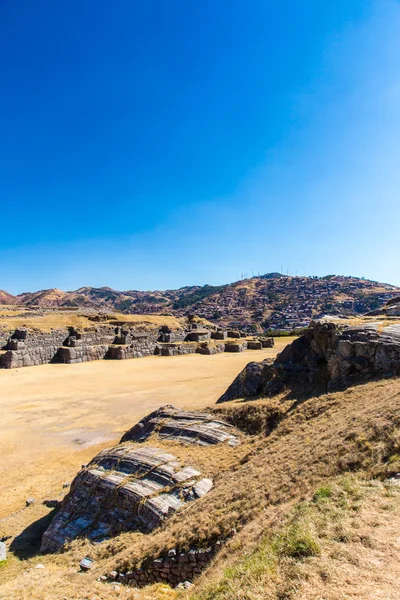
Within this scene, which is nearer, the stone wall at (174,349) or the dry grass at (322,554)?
the dry grass at (322,554)

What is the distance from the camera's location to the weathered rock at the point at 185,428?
371 inches

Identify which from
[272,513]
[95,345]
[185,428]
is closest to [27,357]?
[95,345]

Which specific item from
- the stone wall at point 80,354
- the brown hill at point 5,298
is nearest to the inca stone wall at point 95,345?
the stone wall at point 80,354

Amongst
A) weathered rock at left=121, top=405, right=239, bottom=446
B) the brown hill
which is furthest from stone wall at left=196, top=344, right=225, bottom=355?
the brown hill

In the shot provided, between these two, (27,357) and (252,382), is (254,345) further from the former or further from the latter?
(252,382)

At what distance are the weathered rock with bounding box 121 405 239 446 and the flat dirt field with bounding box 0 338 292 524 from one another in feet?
8.70

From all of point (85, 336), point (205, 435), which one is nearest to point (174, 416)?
point (205, 435)

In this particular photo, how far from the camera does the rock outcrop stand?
9672mm

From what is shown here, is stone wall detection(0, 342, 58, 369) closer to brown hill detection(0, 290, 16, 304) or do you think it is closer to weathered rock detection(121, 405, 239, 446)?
weathered rock detection(121, 405, 239, 446)

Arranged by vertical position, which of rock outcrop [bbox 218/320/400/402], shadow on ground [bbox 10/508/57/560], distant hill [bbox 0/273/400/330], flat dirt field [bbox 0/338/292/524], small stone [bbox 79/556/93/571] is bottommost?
shadow on ground [bbox 10/508/57/560]

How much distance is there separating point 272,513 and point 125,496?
3759mm

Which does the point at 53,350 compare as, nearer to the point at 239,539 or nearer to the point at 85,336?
the point at 85,336

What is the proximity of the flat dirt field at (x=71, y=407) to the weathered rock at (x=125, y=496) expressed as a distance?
2264 mm

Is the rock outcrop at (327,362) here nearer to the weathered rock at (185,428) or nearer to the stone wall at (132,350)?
the weathered rock at (185,428)
